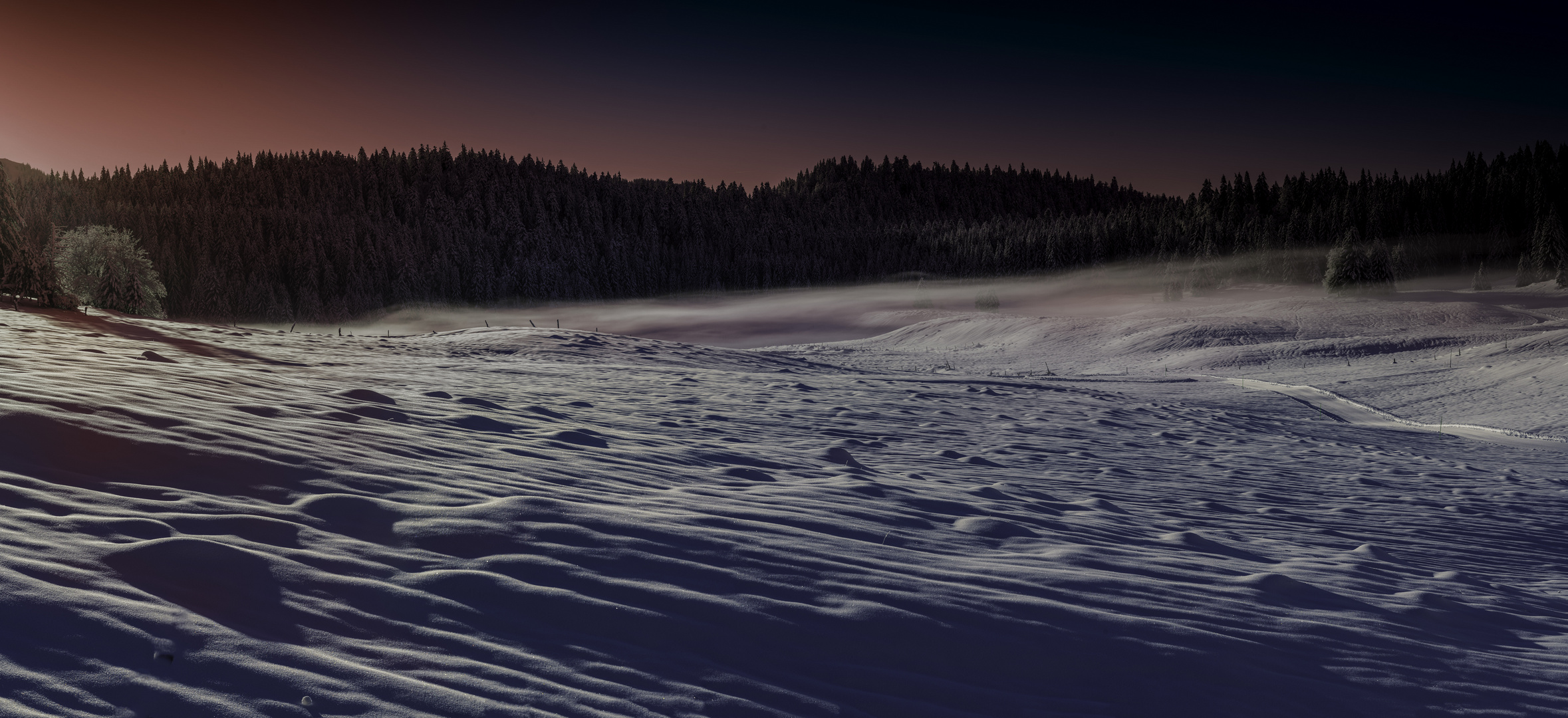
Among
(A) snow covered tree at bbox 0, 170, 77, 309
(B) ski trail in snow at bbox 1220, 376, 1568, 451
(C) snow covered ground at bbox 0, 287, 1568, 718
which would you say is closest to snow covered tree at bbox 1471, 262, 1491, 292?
(B) ski trail in snow at bbox 1220, 376, 1568, 451

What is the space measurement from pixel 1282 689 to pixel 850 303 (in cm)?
7869

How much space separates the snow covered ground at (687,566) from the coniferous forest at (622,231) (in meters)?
56.3

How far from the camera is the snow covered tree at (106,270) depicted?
38688mm

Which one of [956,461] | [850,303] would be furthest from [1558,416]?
[850,303]

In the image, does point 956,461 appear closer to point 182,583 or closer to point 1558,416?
point 182,583

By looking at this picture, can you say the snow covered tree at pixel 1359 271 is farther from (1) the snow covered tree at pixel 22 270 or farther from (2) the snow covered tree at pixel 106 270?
(2) the snow covered tree at pixel 106 270

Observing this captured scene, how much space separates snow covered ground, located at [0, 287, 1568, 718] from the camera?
214 cm

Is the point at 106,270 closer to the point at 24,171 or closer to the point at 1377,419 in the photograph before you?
the point at 1377,419

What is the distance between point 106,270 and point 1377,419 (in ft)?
174

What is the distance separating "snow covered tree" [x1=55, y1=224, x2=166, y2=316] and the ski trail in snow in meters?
49.9

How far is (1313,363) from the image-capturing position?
2408 centimetres

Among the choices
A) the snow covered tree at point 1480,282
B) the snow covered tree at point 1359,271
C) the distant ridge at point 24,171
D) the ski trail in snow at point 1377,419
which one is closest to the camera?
the ski trail in snow at point 1377,419

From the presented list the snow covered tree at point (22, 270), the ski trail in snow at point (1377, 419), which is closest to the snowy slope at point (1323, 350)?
the ski trail in snow at point (1377, 419)

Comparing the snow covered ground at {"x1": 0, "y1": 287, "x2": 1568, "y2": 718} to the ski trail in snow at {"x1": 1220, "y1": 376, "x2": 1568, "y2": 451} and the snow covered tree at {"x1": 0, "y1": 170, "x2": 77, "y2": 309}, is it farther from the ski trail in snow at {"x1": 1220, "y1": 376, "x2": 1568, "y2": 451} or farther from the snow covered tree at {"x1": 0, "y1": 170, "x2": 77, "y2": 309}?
the snow covered tree at {"x1": 0, "y1": 170, "x2": 77, "y2": 309}
